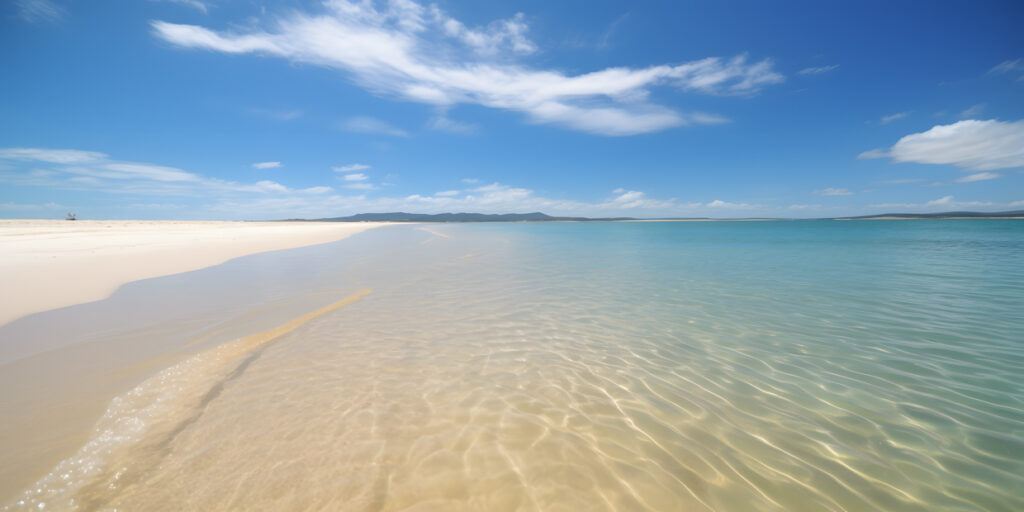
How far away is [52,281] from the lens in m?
9.19

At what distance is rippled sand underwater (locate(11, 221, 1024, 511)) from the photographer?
2666 mm

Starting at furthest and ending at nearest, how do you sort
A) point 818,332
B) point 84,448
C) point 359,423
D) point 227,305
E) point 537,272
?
point 537,272 → point 227,305 → point 818,332 → point 359,423 → point 84,448

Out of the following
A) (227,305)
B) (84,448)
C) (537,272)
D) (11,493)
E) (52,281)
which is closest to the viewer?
(11,493)

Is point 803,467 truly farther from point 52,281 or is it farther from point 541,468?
point 52,281

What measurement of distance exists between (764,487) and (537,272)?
10624 mm

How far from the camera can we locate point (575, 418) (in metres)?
3.71

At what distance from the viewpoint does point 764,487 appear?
110 inches

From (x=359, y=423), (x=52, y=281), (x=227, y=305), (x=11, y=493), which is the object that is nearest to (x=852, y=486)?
(x=359, y=423)

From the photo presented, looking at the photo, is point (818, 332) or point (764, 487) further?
point (818, 332)

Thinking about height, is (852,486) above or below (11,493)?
below

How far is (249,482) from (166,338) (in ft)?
15.0

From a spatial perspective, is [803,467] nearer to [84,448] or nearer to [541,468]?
[541,468]

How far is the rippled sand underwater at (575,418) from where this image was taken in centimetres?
267

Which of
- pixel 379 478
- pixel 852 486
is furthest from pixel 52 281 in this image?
pixel 852 486
